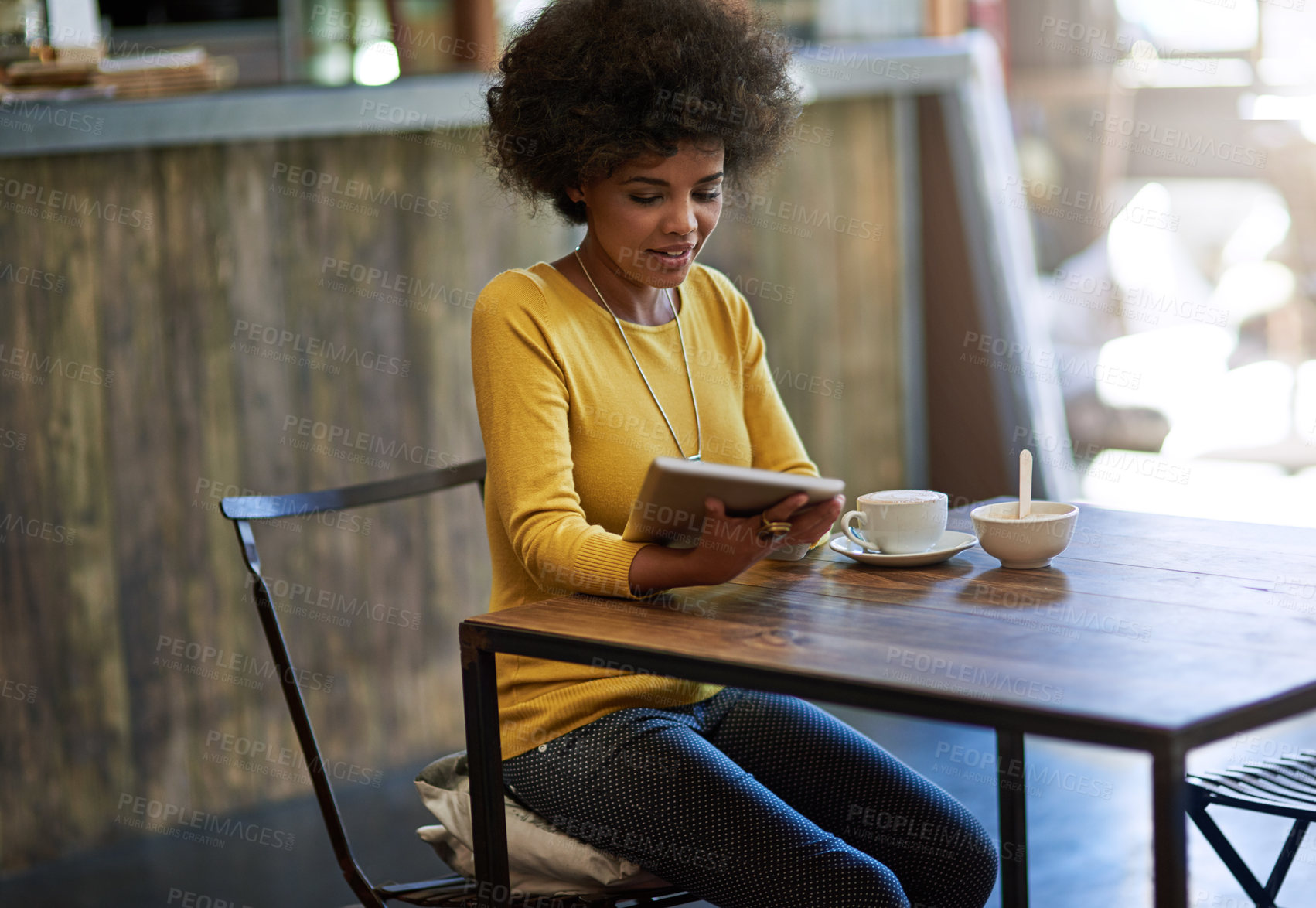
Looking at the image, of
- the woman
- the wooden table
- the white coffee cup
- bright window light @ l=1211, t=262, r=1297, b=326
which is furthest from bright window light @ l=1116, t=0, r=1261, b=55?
the white coffee cup

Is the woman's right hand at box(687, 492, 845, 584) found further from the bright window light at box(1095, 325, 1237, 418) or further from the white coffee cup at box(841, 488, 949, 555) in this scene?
the bright window light at box(1095, 325, 1237, 418)

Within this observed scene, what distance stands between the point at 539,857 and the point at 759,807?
255 mm

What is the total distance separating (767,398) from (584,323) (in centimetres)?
34

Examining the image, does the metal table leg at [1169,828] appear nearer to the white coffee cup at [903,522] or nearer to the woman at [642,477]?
the woman at [642,477]

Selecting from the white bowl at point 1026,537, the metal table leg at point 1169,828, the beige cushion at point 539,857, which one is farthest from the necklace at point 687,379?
the metal table leg at point 1169,828

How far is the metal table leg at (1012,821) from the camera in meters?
1.60

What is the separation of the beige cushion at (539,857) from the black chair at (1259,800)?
0.64 meters

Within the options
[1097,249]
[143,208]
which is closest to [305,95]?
[143,208]

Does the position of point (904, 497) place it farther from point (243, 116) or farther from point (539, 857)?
point (243, 116)

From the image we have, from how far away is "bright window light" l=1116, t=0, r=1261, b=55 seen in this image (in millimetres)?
4617

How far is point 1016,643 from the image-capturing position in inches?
52.6

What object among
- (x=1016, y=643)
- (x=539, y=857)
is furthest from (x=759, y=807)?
(x=1016, y=643)

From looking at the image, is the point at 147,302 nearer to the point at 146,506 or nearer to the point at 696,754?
the point at 146,506

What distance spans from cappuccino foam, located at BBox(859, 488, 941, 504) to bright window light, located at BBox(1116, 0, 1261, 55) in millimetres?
3528
